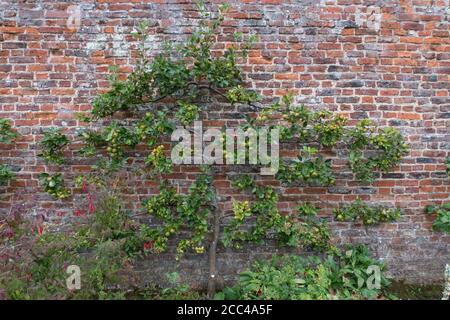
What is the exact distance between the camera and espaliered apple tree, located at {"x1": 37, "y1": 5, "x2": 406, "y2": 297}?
12.3 feet

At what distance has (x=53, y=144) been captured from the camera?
12.8 feet

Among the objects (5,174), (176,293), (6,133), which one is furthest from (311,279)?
(6,133)

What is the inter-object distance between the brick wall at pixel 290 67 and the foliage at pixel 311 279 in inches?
10.6

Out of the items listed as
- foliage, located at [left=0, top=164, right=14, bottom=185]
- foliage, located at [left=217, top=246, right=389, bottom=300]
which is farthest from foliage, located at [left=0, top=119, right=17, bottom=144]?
foliage, located at [left=217, top=246, right=389, bottom=300]

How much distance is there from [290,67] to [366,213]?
170 centimetres

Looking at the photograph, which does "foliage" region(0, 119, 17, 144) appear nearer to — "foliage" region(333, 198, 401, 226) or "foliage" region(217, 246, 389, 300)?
"foliage" region(217, 246, 389, 300)

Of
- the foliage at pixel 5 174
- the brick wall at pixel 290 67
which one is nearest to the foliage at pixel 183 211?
the brick wall at pixel 290 67

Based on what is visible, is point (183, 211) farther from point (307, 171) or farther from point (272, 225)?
point (307, 171)

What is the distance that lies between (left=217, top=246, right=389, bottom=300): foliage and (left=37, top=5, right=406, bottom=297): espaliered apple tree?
0.67 ft

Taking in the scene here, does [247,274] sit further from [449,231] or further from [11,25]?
[11,25]

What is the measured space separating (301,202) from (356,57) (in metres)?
1.60

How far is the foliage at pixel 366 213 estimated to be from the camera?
4.06m

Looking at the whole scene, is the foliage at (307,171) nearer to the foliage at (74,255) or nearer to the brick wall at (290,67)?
the brick wall at (290,67)

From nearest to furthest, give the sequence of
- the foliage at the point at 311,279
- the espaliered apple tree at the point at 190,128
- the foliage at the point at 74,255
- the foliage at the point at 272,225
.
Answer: the foliage at the point at 74,255 → the foliage at the point at 311,279 → the espaliered apple tree at the point at 190,128 → the foliage at the point at 272,225
